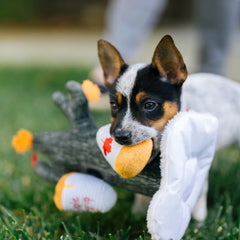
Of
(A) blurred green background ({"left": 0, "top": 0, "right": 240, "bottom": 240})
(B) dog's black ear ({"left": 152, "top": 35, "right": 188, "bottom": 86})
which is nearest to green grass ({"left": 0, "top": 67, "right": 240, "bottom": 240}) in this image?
(A) blurred green background ({"left": 0, "top": 0, "right": 240, "bottom": 240})

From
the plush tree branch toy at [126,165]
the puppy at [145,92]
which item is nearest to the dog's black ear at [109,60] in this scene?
Result: the puppy at [145,92]

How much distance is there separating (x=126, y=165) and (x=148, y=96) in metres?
0.27

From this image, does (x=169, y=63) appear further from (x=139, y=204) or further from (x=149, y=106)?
(x=139, y=204)

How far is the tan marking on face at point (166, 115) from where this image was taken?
5.12 ft

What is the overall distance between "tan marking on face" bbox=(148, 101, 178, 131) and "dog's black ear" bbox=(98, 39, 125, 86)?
0.84 ft

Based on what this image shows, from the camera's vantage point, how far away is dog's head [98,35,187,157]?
1.51m

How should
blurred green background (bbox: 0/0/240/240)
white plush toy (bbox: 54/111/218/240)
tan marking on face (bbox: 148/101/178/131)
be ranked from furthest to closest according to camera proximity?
blurred green background (bbox: 0/0/240/240) → tan marking on face (bbox: 148/101/178/131) → white plush toy (bbox: 54/111/218/240)

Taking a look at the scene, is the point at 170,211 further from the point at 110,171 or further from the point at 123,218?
the point at 123,218

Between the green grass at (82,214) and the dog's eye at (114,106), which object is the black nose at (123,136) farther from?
the green grass at (82,214)

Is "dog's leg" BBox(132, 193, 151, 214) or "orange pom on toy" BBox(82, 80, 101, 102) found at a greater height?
"orange pom on toy" BBox(82, 80, 101, 102)

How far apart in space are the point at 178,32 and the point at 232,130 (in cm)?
681

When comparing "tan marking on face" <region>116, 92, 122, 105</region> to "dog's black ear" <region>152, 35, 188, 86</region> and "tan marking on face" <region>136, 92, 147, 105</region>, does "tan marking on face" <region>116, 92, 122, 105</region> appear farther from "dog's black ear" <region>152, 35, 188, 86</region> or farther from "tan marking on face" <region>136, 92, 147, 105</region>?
"dog's black ear" <region>152, 35, 188, 86</region>

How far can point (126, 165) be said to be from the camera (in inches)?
58.0

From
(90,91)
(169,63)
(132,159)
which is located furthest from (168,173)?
(90,91)
